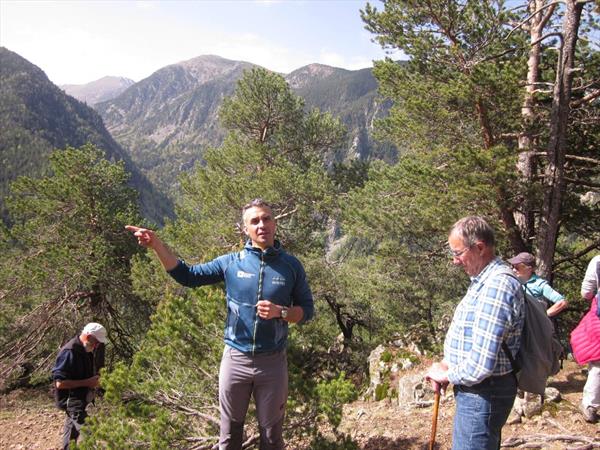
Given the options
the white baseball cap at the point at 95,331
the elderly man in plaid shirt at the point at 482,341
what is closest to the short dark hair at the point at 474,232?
the elderly man in plaid shirt at the point at 482,341

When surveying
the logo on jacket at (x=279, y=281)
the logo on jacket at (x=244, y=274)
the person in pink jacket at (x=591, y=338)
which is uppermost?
the logo on jacket at (x=244, y=274)

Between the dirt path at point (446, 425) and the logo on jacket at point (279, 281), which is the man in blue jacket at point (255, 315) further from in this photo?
the dirt path at point (446, 425)

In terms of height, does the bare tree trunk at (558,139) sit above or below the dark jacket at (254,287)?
above

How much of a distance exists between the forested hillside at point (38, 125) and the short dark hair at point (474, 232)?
10779cm

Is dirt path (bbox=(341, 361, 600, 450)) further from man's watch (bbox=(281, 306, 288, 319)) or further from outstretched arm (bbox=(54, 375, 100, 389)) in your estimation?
outstretched arm (bbox=(54, 375, 100, 389))

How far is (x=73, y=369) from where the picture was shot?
14.6ft

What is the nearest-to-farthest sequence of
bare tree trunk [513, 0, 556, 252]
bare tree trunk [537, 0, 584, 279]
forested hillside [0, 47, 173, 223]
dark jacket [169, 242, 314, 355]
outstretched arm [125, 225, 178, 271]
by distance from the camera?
1. outstretched arm [125, 225, 178, 271]
2. dark jacket [169, 242, 314, 355]
3. bare tree trunk [537, 0, 584, 279]
4. bare tree trunk [513, 0, 556, 252]
5. forested hillside [0, 47, 173, 223]

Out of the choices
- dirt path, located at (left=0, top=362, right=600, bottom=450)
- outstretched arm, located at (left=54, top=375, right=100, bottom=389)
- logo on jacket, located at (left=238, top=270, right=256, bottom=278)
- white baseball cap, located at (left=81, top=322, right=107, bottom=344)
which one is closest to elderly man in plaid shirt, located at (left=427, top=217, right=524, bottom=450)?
logo on jacket, located at (left=238, top=270, right=256, bottom=278)

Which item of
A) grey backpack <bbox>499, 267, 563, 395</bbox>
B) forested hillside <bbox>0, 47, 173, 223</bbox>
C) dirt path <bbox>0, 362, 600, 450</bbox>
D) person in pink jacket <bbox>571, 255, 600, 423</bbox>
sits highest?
forested hillside <bbox>0, 47, 173, 223</bbox>

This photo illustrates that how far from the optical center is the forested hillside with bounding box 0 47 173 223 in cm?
10151

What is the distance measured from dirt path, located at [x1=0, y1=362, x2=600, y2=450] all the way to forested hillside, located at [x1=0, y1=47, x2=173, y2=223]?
9986cm

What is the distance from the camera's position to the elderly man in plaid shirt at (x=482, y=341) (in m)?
2.02

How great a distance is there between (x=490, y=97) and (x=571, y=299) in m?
5.75

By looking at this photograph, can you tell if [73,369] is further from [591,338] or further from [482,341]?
[591,338]
